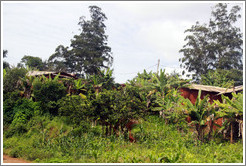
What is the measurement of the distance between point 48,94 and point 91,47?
15414 mm

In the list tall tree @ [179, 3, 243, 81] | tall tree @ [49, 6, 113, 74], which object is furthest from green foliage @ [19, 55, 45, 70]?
tall tree @ [179, 3, 243, 81]

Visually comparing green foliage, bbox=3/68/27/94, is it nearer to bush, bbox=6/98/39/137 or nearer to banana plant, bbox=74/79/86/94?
bush, bbox=6/98/39/137

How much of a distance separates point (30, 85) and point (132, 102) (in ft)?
23.0


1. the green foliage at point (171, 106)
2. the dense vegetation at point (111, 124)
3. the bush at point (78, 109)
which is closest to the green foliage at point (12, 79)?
the dense vegetation at point (111, 124)

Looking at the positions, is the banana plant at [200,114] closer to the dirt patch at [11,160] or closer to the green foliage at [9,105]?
the dirt patch at [11,160]

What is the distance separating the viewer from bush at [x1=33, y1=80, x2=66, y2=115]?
1223cm

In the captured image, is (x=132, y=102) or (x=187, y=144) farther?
(x=132, y=102)

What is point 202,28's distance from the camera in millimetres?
25375

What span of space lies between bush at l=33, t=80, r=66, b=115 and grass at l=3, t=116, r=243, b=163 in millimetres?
1212

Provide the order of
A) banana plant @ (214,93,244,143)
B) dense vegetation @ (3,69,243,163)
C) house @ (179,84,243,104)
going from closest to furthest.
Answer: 1. dense vegetation @ (3,69,243,163)
2. banana plant @ (214,93,244,143)
3. house @ (179,84,243,104)

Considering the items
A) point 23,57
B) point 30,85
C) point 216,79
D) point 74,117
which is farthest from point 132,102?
point 23,57

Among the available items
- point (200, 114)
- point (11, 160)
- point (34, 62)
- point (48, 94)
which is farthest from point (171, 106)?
point (34, 62)

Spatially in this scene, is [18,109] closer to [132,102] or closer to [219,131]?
[132,102]

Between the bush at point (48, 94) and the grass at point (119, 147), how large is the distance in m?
1.21
